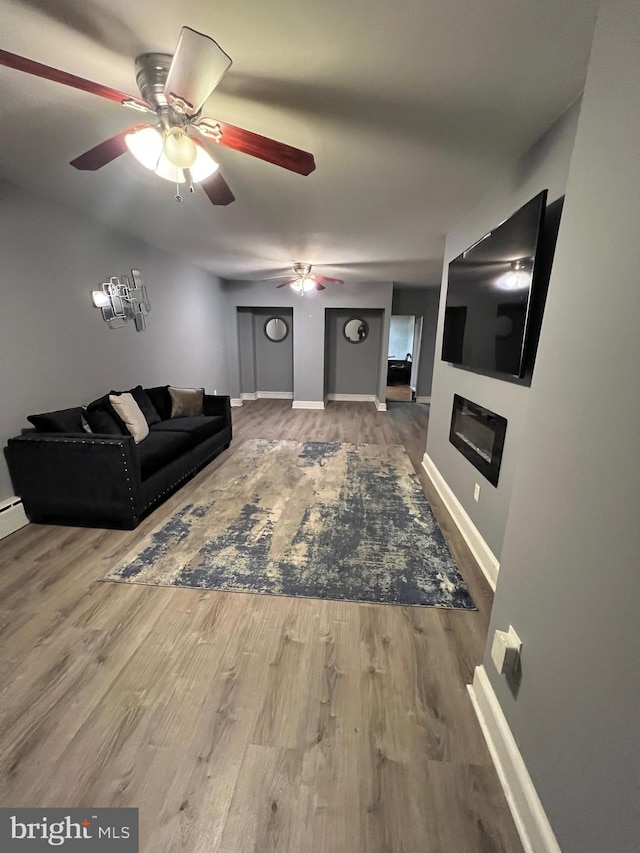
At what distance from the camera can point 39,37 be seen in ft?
4.02

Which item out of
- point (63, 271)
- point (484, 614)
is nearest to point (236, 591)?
point (484, 614)

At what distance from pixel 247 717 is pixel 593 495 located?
1.46 metres

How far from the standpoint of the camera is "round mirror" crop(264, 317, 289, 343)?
727cm

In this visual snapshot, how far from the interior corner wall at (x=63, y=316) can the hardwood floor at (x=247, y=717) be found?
145 centimetres

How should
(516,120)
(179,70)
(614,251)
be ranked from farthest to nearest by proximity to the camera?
1. (516,120)
2. (179,70)
3. (614,251)

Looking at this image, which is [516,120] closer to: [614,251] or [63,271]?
[614,251]

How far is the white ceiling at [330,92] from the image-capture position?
43.4 inches

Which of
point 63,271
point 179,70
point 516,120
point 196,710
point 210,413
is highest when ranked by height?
point 516,120

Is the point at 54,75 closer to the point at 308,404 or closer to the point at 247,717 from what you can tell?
the point at 247,717

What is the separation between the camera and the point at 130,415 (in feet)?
10.4

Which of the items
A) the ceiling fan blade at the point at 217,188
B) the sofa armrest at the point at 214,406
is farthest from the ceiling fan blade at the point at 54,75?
the sofa armrest at the point at 214,406

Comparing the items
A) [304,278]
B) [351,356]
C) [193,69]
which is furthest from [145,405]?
[351,356]

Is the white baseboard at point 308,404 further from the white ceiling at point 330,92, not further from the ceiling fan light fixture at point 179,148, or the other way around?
the ceiling fan light fixture at point 179,148

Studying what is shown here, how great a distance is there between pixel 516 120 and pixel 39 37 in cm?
202
